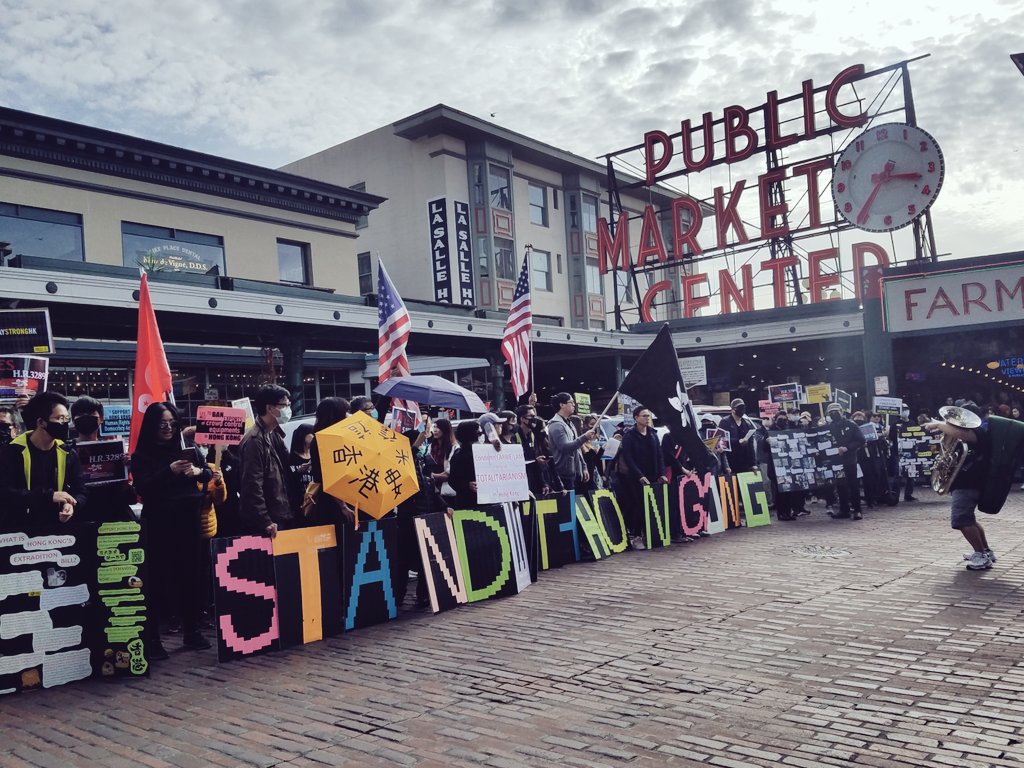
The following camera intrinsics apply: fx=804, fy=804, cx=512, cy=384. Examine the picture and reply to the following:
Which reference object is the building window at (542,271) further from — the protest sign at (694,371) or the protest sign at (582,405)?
the protest sign at (582,405)

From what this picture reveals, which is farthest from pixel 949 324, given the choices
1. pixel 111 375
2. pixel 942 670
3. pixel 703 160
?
pixel 111 375

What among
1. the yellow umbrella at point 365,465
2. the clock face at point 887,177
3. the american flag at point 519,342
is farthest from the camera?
the clock face at point 887,177

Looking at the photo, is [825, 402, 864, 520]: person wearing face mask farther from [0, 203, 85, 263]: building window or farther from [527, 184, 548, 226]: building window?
[527, 184, 548, 226]: building window

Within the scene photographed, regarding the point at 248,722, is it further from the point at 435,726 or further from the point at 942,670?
the point at 942,670

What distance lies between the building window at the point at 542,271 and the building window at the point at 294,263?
14.6 meters

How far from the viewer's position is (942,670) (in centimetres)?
495

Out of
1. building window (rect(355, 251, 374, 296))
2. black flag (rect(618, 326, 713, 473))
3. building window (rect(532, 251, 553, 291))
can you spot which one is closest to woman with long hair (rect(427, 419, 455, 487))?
black flag (rect(618, 326, 713, 473))

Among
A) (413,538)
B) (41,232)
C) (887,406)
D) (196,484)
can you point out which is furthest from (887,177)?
(196,484)

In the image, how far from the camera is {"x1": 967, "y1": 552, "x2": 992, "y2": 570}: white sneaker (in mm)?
7777

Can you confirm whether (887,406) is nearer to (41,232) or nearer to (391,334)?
Result: (391,334)

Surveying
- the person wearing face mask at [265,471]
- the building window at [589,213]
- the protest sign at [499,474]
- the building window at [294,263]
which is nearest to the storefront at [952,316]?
the protest sign at [499,474]

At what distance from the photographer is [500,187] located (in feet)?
123

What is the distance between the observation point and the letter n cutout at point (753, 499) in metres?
12.4

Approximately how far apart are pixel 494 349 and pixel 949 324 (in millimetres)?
12954
